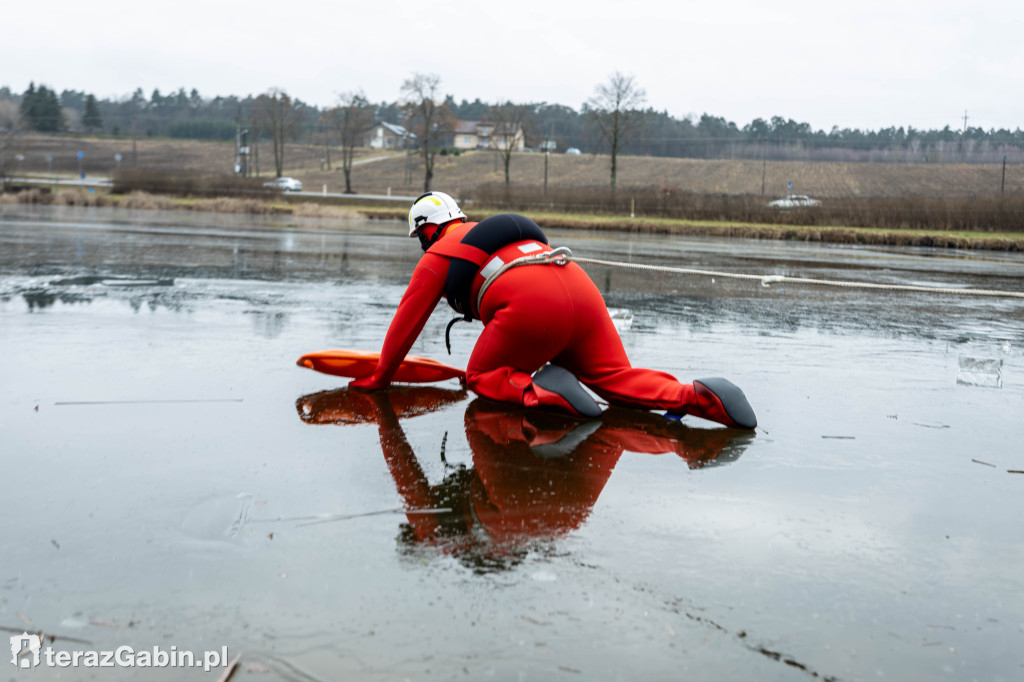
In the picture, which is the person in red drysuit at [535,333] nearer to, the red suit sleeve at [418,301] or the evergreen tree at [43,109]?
the red suit sleeve at [418,301]

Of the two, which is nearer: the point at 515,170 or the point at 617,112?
the point at 617,112

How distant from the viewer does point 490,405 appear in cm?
569

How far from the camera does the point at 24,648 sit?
8.14ft

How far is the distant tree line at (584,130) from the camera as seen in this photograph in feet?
220

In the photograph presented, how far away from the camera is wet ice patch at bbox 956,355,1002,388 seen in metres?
6.85

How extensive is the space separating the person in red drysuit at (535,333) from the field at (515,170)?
5677 centimetres

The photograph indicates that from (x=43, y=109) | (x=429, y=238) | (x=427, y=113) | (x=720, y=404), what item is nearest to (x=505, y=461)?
(x=720, y=404)

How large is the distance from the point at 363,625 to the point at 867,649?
152cm

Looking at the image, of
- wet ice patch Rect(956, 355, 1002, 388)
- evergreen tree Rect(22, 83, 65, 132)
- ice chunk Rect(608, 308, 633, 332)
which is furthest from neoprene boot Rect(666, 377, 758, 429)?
evergreen tree Rect(22, 83, 65, 132)

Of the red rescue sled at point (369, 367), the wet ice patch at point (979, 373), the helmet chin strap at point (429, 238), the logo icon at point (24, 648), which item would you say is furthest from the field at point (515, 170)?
the logo icon at point (24, 648)

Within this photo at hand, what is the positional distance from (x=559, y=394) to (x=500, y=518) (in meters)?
1.55

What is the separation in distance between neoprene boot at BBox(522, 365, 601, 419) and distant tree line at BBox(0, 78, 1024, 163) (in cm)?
5703

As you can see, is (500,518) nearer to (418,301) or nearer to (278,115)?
(418,301)

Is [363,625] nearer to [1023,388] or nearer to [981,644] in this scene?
[981,644]
